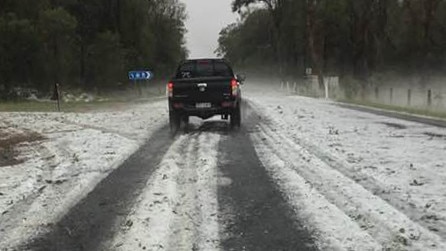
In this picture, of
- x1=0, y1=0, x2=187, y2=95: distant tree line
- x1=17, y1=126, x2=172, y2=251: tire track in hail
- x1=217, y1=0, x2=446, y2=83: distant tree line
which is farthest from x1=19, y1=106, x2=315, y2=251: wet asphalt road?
x1=217, y1=0, x2=446, y2=83: distant tree line

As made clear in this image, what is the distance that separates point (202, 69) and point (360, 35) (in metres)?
41.6

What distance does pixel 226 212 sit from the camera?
24.6 feet

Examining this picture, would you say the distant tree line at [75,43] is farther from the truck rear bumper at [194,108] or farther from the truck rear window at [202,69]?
the truck rear bumper at [194,108]

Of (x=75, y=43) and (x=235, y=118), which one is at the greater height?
(x=75, y=43)

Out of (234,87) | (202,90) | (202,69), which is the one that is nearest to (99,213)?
(202,90)

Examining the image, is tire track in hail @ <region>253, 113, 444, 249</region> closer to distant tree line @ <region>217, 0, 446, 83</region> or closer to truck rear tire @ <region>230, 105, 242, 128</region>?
truck rear tire @ <region>230, 105, 242, 128</region>

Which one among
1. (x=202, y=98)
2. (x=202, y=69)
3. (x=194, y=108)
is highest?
(x=202, y=69)

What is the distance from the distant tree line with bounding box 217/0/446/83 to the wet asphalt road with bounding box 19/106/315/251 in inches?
1608

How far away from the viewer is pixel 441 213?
7.09 metres

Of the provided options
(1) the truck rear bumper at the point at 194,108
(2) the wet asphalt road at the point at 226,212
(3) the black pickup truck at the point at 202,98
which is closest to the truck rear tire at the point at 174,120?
(3) the black pickup truck at the point at 202,98

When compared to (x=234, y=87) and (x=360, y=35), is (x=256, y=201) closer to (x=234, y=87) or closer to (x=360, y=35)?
(x=234, y=87)

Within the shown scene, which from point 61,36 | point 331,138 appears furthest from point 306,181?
point 61,36

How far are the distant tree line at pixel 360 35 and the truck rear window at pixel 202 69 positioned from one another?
31597 millimetres

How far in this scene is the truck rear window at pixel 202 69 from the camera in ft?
63.4
